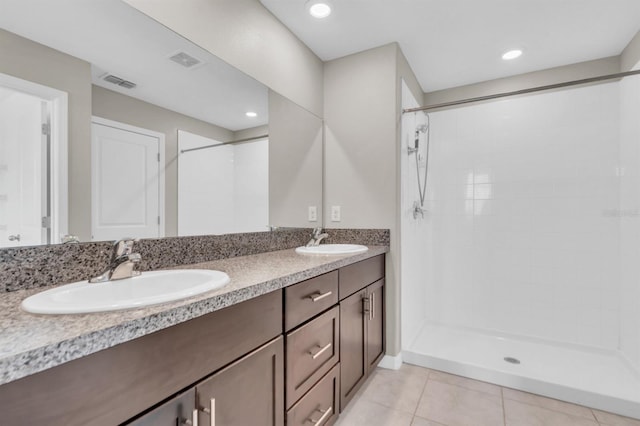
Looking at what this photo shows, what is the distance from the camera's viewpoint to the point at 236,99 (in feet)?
5.65

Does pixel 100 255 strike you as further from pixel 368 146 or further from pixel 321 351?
pixel 368 146

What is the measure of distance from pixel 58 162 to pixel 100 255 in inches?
13.4

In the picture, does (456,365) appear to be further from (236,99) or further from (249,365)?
(236,99)

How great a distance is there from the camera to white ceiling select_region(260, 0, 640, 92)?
1841 millimetres

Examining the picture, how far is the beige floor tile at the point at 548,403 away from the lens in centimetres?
174

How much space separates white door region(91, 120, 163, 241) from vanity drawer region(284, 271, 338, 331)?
64cm

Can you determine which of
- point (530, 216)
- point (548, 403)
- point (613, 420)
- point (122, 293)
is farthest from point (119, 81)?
point (530, 216)

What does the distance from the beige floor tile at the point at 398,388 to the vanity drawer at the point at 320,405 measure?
45 cm

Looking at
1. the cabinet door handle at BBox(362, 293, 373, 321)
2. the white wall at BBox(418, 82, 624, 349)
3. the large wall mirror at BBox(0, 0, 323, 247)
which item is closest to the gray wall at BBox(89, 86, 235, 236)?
the large wall mirror at BBox(0, 0, 323, 247)

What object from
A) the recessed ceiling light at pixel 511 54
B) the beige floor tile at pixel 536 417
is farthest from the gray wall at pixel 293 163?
the beige floor tile at pixel 536 417

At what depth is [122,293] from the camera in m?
1.02

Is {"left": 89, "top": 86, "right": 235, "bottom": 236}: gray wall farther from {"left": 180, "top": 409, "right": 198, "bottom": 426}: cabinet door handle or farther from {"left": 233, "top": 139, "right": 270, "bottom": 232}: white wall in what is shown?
{"left": 180, "top": 409, "right": 198, "bottom": 426}: cabinet door handle

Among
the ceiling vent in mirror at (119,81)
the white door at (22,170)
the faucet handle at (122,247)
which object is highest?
the ceiling vent in mirror at (119,81)

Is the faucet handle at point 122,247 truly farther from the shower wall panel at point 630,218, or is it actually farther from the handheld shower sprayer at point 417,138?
the shower wall panel at point 630,218
